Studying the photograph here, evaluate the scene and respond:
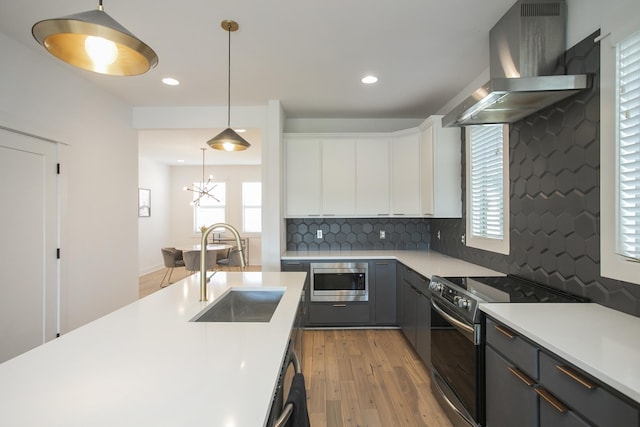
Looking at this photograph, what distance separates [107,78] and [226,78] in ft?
3.83

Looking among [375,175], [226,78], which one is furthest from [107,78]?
[375,175]

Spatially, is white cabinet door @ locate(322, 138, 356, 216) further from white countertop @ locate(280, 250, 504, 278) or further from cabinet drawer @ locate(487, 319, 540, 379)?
cabinet drawer @ locate(487, 319, 540, 379)

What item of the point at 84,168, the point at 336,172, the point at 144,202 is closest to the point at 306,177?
the point at 336,172

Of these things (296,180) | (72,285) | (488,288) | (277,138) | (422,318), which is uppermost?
(277,138)

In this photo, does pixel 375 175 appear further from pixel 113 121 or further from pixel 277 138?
pixel 113 121

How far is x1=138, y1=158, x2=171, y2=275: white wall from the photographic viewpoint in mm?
7406

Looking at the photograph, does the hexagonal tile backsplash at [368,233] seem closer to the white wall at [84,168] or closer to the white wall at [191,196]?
the white wall at [84,168]

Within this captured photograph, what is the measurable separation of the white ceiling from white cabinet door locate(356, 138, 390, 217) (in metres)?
0.50

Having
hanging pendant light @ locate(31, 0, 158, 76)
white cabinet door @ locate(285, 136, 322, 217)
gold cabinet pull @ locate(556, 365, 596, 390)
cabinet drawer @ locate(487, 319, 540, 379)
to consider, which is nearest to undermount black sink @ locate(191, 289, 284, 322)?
cabinet drawer @ locate(487, 319, 540, 379)

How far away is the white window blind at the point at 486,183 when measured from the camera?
2.63 metres

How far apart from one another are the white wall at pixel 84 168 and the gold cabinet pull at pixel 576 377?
3.62 m

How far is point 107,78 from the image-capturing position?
310cm

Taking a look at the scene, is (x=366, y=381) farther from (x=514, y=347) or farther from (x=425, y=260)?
(x=514, y=347)

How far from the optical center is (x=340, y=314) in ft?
12.1
